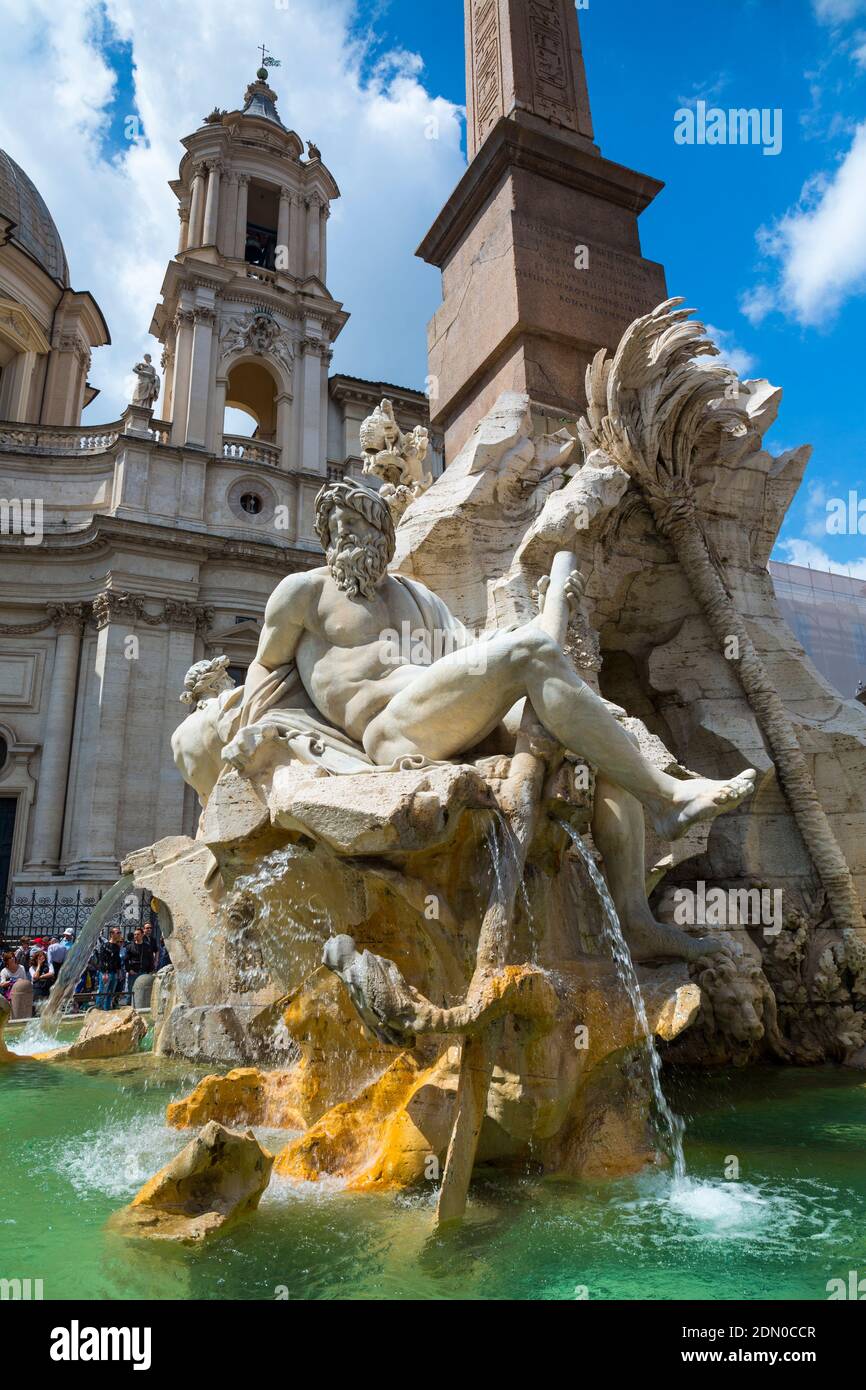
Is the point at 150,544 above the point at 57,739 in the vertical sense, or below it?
above

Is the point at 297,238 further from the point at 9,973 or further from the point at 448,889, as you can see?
the point at 448,889

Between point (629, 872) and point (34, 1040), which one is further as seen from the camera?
point (34, 1040)

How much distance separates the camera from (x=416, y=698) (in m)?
4.13

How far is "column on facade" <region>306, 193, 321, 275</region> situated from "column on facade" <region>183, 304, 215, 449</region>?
15.9 ft

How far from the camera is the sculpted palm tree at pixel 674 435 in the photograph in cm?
676

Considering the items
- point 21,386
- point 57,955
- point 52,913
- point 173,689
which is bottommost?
point 57,955

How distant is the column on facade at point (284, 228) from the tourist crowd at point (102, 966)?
2449cm

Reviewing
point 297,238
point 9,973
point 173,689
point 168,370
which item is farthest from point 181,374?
point 9,973

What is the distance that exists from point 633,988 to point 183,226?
33.6m

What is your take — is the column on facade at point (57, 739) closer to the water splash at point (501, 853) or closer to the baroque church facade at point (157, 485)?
the baroque church facade at point (157, 485)

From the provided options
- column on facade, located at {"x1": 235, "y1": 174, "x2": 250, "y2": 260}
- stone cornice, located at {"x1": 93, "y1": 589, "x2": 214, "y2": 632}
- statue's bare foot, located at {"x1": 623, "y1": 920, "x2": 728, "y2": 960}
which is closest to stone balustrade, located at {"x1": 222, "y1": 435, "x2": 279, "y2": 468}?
stone cornice, located at {"x1": 93, "y1": 589, "x2": 214, "y2": 632}

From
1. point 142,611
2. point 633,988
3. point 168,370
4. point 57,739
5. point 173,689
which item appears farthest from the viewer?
point 168,370
